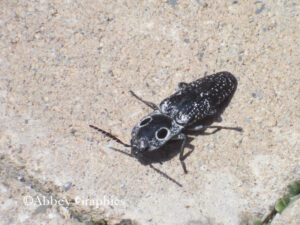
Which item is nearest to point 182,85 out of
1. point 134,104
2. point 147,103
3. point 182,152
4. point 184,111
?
point 184,111

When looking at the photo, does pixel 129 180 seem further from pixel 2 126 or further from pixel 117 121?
pixel 2 126

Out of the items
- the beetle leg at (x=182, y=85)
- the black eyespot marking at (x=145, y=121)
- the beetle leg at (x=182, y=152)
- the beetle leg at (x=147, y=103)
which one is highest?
the beetle leg at (x=182, y=85)

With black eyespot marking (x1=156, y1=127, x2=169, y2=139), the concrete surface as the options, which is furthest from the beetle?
the concrete surface

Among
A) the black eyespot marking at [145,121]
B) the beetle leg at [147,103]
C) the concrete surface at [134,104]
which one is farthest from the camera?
the beetle leg at [147,103]

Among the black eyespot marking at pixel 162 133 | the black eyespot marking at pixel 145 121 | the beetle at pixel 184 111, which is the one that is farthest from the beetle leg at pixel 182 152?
the black eyespot marking at pixel 145 121

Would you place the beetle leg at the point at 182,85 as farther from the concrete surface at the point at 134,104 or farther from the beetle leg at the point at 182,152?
the beetle leg at the point at 182,152

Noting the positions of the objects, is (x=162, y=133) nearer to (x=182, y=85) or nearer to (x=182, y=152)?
(x=182, y=152)
